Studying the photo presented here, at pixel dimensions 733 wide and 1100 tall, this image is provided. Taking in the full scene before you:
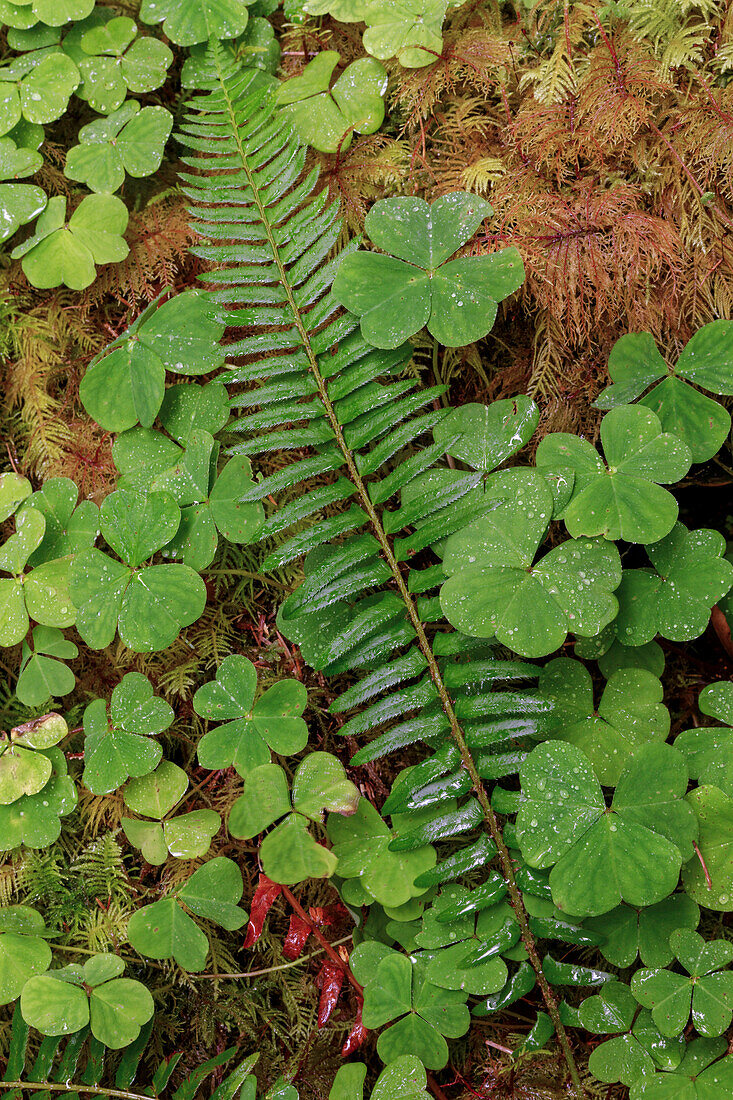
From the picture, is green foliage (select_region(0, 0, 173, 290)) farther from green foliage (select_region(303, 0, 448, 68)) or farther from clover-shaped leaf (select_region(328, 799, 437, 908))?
clover-shaped leaf (select_region(328, 799, 437, 908))

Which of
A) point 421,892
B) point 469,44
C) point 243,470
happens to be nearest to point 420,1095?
point 421,892

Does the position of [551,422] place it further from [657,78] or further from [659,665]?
[657,78]

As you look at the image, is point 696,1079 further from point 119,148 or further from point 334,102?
point 119,148

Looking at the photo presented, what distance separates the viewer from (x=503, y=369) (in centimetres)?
177

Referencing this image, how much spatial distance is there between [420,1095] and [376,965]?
243mm

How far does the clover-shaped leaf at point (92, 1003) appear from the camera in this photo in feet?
5.34

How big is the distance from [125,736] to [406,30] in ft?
5.83

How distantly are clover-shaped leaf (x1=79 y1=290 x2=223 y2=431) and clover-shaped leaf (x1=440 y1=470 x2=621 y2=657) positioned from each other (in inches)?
30.0

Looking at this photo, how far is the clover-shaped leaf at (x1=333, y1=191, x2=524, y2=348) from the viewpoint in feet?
5.20

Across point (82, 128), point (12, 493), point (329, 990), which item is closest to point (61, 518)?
point (12, 493)

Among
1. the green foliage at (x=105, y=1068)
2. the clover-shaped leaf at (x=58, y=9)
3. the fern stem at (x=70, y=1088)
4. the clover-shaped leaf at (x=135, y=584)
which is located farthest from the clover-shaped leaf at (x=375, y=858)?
the clover-shaped leaf at (x=58, y=9)

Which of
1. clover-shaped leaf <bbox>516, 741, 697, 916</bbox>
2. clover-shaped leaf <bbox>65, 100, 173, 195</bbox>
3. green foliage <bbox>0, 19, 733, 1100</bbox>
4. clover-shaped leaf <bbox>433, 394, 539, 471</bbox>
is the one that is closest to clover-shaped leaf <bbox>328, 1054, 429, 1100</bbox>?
green foliage <bbox>0, 19, 733, 1100</bbox>

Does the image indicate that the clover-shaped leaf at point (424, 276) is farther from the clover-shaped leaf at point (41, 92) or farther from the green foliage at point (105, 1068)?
the green foliage at point (105, 1068)

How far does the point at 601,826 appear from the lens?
1.45 m
